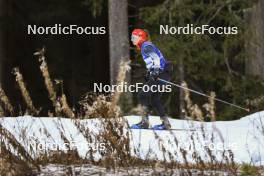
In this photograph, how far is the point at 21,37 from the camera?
80.0ft

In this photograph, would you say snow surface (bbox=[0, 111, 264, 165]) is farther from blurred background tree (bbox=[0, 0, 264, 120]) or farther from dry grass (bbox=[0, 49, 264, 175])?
blurred background tree (bbox=[0, 0, 264, 120])

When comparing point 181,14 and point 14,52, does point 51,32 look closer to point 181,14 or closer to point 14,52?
point 14,52

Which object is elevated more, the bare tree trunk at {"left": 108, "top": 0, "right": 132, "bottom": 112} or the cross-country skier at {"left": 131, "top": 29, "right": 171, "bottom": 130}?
the bare tree trunk at {"left": 108, "top": 0, "right": 132, "bottom": 112}

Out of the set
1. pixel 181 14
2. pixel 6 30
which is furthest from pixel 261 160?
pixel 6 30

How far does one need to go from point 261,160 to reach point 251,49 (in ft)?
31.8

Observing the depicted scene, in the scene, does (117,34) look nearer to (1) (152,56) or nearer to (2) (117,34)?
(2) (117,34)
